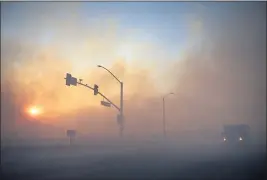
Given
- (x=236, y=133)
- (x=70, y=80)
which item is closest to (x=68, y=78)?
(x=70, y=80)

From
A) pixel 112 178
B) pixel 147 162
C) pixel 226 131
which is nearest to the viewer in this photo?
pixel 112 178

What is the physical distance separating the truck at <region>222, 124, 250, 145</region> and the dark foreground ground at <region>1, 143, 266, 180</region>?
0.44 metres

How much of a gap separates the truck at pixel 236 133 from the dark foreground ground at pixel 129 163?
44 cm

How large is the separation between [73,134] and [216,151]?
4.15m

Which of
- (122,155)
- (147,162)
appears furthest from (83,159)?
(147,162)

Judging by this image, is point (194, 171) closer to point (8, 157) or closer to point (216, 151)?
point (216, 151)

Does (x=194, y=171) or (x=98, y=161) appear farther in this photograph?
(x=98, y=161)

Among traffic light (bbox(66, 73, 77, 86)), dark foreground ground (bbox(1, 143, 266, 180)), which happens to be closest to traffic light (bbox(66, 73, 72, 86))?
traffic light (bbox(66, 73, 77, 86))

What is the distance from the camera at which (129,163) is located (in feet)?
35.7

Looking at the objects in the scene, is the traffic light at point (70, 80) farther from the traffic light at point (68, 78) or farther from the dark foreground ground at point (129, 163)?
the dark foreground ground at point (129, 163)

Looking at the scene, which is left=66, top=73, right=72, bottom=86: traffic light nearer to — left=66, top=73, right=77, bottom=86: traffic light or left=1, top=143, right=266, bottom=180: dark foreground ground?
left=66, top=73, right=77, bottom=86: traffic light

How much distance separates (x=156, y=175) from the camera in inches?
402

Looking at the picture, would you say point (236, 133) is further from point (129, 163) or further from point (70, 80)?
point (70, 80)

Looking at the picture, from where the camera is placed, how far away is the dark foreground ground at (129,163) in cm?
1027
